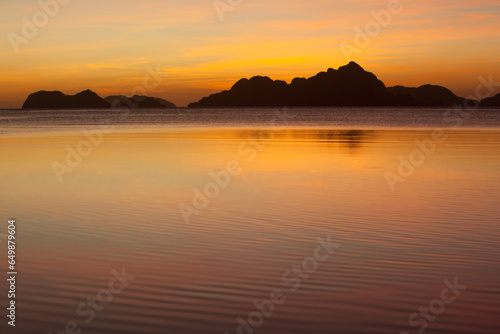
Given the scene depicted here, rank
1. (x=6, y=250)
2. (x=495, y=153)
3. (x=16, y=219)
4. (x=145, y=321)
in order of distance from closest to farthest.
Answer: (x=145, y=321), (x=6, y=250), (x=16, y=219), (x=495, y=153)

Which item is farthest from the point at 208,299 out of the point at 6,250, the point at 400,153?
the point at 400,153

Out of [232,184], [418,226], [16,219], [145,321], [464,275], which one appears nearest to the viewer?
[145,321]

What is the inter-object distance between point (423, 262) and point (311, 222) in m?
4.00

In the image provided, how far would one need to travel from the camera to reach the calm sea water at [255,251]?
7688 millimetres

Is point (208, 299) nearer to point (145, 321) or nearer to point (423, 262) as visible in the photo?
point (145, 321)

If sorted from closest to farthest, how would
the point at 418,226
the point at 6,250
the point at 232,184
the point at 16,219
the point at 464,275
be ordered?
the point at 464,275 → the point at 6,250 → the point at 418,226 → the point at 16,219 → the point at 232,184

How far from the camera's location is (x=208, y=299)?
8328 mm

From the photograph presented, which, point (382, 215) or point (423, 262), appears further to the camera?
point (382, 215)

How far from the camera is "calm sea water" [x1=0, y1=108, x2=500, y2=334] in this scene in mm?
7688

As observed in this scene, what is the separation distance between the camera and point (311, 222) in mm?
13812

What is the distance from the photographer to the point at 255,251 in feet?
36.0

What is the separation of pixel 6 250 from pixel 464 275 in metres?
8.39

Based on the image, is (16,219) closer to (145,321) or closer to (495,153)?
(145,321)

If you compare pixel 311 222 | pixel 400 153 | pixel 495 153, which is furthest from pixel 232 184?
pixel 495 153
